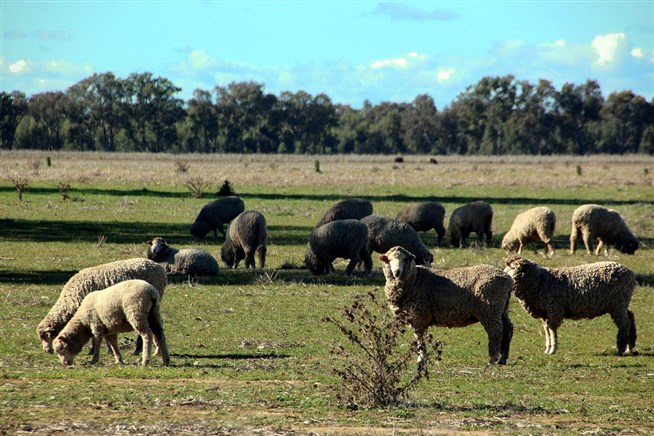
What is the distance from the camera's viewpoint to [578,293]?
15070 millimetres

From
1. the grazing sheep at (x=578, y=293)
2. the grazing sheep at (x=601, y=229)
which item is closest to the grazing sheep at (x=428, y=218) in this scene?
the grazing sheep at (x=601, y=229)

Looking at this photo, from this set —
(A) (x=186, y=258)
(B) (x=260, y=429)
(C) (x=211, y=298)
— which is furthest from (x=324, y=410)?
(A) (x=186, y=258)

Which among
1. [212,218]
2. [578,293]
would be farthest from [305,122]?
[578,293]

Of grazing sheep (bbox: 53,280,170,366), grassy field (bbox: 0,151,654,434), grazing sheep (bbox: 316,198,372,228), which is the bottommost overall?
grassy field (bbox: 0,151,654,434)

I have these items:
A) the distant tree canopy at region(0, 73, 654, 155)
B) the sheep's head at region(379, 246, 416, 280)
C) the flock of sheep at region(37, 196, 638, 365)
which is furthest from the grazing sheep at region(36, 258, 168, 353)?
the distant tree canopy at region(0, 73, 654, 155)

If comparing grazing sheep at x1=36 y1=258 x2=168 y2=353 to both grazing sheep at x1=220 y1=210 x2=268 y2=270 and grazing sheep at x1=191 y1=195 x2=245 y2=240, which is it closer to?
grazing sheep at x1=220 y1=210 x2=268 y2=270

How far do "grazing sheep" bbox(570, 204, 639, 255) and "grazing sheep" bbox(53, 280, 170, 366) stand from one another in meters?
18.2

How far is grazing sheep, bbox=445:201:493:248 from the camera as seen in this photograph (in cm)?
3039

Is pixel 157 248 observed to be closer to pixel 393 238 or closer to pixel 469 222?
pixel 393 238

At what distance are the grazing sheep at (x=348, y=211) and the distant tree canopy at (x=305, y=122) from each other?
124 m

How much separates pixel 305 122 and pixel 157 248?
143073 millimetres

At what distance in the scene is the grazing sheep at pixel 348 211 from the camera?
27.6 m

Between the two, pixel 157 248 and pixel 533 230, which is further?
pixel 533 230

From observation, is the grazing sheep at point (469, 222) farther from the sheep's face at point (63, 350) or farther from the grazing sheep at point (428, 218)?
the sheep's face at point (63, 350)
